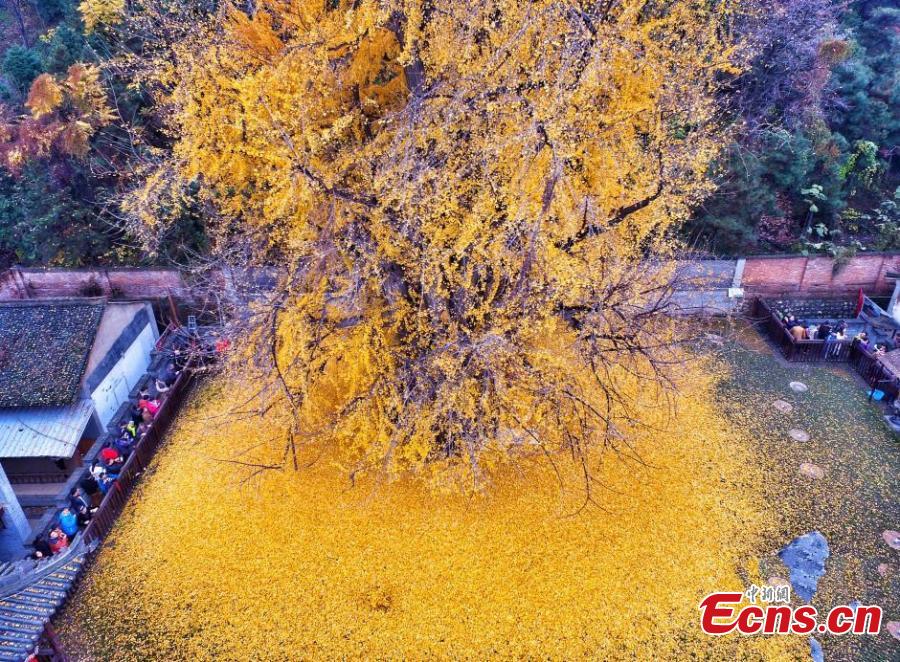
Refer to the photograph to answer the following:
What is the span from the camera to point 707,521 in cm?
1146

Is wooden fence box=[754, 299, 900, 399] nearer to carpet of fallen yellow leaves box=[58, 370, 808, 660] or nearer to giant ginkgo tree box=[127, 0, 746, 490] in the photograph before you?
carpet of fallen yellow leaves box=[58, 370, 808, 660]

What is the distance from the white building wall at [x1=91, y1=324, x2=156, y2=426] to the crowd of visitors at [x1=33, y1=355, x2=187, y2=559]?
47 cm

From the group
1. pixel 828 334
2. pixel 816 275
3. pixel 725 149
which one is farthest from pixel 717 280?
pixel 725 149

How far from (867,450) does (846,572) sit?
3.87m

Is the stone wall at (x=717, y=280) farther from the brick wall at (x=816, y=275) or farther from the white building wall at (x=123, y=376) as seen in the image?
the white building wall at (x=123, y=376)

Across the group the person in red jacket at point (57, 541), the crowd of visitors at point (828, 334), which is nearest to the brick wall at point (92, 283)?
the person in red jacket at point (57, 541)

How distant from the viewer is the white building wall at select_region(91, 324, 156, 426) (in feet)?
45.9

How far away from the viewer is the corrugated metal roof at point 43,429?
12.5m

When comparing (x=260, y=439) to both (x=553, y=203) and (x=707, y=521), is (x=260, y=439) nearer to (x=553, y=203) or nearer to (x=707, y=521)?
(x=553, y=203)

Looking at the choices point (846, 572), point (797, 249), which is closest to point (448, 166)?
point (846, 572)

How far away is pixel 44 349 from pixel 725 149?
18963mm

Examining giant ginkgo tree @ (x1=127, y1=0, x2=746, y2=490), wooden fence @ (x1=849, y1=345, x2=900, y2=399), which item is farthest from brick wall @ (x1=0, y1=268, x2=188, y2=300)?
wooden fence @ (x1=849, y1=345, x2=900, y2=399)

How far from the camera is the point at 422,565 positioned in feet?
35.0

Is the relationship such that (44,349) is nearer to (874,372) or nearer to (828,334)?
(828,334)
